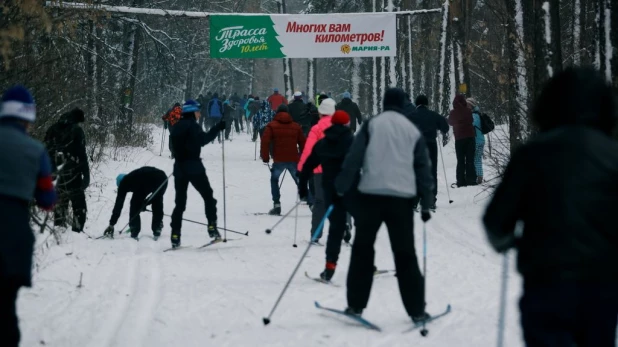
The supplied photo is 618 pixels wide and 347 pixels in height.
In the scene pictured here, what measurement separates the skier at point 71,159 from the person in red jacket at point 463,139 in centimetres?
792

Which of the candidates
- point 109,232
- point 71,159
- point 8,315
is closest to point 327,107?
point 71,159

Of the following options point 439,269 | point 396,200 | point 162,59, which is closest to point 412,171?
point 396,200

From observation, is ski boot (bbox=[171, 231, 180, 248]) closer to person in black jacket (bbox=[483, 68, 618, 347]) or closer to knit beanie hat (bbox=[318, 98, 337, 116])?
knit beanie hat (bbox=[318, 98, 337, 116])

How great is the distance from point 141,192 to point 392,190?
696 centimetres

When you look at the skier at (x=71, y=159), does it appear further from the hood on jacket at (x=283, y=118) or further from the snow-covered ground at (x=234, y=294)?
the hood on jacket at (x=283, y=118)

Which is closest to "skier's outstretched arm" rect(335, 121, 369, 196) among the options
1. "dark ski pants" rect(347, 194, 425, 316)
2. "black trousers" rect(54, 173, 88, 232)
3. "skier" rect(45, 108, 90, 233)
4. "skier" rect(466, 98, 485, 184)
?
"dark ski pants" rect(347, 194, 425, 316)

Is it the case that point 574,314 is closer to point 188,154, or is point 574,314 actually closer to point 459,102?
point 188,154

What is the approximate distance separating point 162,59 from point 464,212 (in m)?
13.6

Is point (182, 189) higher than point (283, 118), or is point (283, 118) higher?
point (283, 118)

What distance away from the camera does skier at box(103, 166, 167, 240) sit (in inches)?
502

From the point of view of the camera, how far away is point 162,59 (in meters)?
26.3

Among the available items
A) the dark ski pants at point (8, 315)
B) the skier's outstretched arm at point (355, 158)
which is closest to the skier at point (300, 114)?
the skier's outstretched arm at point (355, 158)

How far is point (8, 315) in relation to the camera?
498 centimetres

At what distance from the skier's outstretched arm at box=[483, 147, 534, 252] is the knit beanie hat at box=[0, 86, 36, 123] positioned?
2.80m
